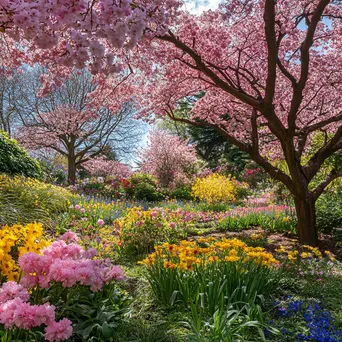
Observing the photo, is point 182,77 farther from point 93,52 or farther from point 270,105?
point 93,52

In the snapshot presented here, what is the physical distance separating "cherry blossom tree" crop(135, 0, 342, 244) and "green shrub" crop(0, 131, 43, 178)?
406 cm

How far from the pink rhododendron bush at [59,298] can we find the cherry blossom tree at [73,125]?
14.0m

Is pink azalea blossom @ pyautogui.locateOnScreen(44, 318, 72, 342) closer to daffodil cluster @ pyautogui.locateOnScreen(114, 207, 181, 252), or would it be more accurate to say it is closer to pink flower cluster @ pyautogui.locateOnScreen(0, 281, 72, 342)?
pink flower cluster @ pyautogui.locateOnScreen(0, 281, 72, 342)

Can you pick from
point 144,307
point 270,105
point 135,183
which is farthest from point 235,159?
point 144,307

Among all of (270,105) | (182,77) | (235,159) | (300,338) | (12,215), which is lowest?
(300,338)

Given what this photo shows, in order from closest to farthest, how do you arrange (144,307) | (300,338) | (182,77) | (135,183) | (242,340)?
(242,340)
(300,338)
(144,307)
(182,77)
(135,183)

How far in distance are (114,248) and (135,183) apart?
28.9 feet

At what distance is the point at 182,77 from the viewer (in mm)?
7297

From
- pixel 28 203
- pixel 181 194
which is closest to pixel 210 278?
pixel 28 203

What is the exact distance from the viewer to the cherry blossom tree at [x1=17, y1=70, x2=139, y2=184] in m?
16.8

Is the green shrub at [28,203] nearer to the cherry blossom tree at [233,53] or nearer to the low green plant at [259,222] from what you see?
the cherry blossom tree at [233,53]

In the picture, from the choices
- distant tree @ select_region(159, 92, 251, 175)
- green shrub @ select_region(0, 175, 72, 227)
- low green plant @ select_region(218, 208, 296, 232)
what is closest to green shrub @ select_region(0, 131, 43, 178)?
green shrub @ select_region(0, 175, 72, 227)

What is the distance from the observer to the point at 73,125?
53.7 ft

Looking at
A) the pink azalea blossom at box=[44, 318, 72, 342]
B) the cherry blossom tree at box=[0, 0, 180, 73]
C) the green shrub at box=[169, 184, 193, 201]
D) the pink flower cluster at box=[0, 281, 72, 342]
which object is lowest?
the pink azalea blossom at box=[44, 318, 72, 342]
